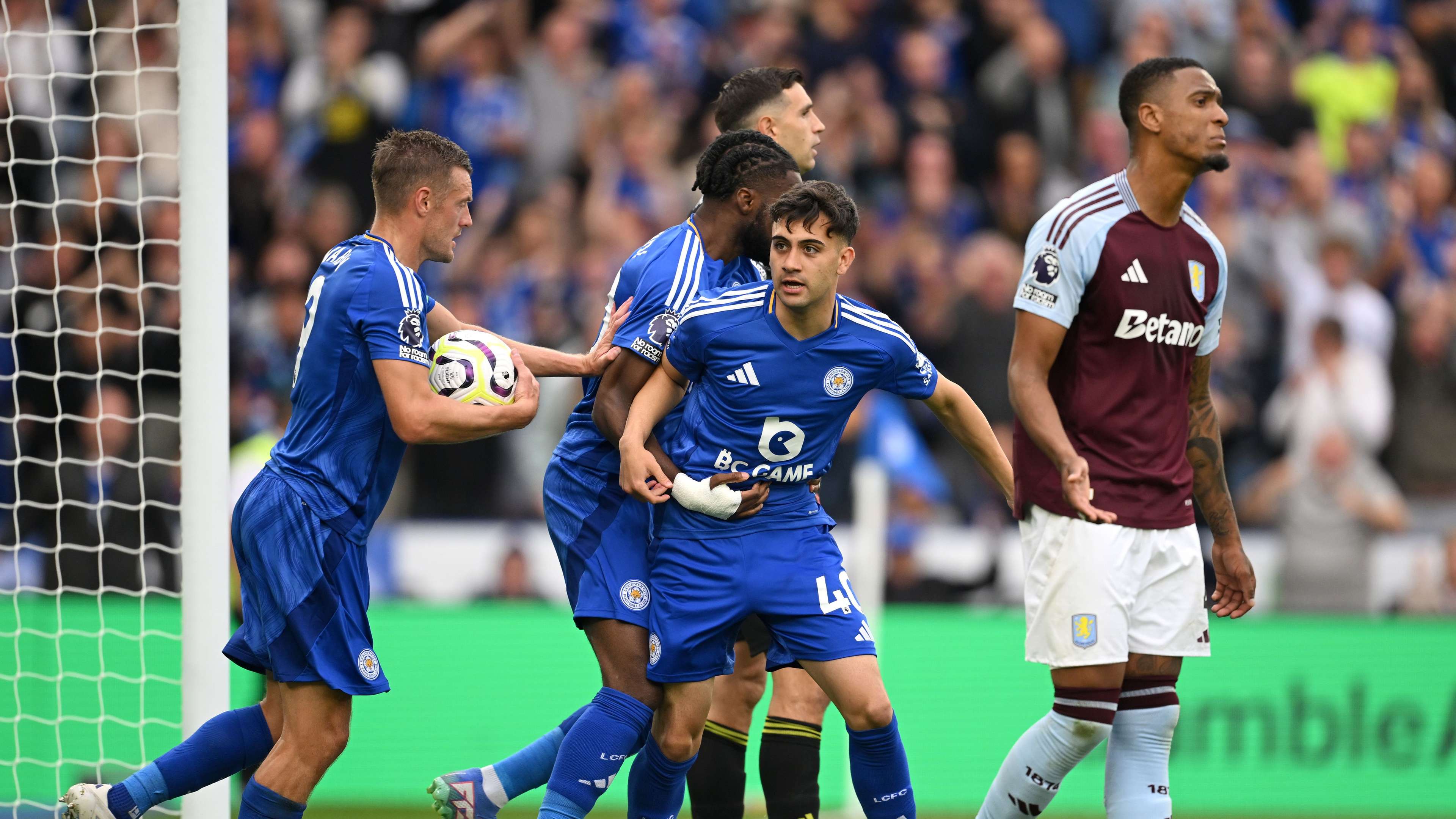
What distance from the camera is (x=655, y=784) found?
546cm

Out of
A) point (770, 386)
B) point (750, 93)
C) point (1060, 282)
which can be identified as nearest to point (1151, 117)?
point (1060, 282)

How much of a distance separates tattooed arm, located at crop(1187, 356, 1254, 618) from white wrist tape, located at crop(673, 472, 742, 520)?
160 centimetres

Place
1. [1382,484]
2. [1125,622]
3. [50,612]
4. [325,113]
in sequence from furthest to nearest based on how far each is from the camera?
1. [325,113]
2. [1382,484]
3. [50,612]
4. [1125,622]

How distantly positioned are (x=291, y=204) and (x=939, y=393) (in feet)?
23.7

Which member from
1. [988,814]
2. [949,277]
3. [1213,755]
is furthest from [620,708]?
[949,277]

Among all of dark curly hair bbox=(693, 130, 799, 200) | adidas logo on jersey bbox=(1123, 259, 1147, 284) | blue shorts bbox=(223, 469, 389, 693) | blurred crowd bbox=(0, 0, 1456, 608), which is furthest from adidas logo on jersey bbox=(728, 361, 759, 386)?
blurred crowd bbox=(0, 0, 1456, 608)

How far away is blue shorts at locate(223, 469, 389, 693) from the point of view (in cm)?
524

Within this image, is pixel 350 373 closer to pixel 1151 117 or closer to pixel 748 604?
pixel 748 604

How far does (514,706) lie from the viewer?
9.09 metres

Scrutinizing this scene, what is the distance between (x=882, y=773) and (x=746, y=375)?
1.33 m

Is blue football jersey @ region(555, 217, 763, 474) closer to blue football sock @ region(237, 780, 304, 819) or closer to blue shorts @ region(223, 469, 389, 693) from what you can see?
blue shorts @ region(223, 469, 389, 693)

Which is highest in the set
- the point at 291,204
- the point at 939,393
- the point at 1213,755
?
the point at 291,204

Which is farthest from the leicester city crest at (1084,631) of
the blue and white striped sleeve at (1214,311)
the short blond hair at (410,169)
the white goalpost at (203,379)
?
the white goalpost at (203,379)

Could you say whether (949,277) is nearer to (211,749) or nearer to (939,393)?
(939,393)
